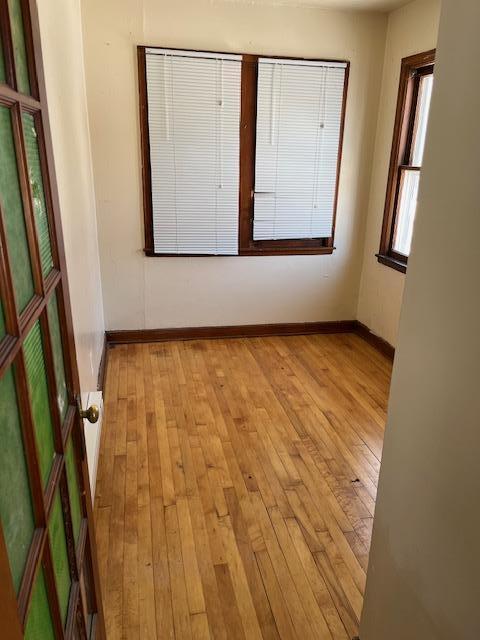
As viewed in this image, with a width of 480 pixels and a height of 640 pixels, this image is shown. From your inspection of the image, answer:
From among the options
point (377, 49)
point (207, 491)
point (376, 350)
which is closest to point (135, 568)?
point (207, 491)

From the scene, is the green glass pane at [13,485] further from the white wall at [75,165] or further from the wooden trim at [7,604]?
the white wall at [75,165]

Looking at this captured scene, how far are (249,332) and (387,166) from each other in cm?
178

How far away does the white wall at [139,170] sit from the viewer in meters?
3.29

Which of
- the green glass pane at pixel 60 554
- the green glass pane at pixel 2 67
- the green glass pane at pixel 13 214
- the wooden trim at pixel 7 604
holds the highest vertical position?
the green glass pane at pixel 2 67

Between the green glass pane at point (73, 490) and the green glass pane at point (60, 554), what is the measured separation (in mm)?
82

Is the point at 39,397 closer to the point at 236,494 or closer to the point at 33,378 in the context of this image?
the point at 33,378

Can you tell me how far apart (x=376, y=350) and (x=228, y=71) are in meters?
2.49

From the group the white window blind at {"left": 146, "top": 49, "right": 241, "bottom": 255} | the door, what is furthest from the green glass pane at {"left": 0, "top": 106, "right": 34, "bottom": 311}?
the white window blind at {"left": 146, "top": 49, "right": 241, "bottom": 255}

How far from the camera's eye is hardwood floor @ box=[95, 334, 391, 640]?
1663 millimetres

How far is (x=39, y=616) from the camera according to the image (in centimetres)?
81

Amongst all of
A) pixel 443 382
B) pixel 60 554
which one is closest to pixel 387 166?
pixel 443 382

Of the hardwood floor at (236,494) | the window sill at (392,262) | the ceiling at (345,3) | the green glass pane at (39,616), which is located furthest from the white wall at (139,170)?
the green glass pane at (39,616)

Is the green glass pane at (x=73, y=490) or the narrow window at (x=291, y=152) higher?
the narrow window at (x=291, y=152)

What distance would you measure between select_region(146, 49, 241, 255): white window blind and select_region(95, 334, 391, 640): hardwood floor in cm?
101
